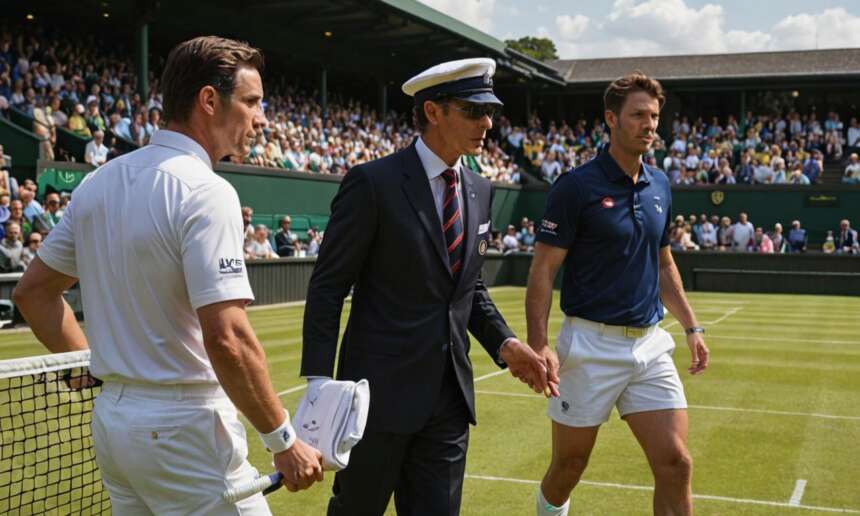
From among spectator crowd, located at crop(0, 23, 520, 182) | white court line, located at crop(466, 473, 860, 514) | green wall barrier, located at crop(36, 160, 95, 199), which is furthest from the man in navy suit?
white court line, located at crop(466, 473, 860, 514)

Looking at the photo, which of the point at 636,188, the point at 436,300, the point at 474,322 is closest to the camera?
the point at 436,300

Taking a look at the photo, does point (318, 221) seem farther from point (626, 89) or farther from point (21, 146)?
point (626, 89)

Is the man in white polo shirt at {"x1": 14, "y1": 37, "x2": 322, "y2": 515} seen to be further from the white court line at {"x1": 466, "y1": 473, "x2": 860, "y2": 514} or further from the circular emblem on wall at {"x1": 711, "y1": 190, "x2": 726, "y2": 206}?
the circular emblem on wall at {"x1": 711, "y1": 190, "x2": 726, "y2": 206}

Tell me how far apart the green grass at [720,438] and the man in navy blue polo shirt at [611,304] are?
5.32 feet

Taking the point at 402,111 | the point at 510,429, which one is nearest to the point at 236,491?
the point at 510,429

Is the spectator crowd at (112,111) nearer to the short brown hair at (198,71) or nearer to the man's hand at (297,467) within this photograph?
the short brown hair at (198,71)

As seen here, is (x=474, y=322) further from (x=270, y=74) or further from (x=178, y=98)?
(x=270, y=74)

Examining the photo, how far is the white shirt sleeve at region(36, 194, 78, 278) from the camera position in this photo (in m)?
3.36

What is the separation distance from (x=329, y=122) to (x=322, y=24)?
12.6ft

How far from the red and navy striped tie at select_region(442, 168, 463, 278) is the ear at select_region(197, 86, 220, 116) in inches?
52.9

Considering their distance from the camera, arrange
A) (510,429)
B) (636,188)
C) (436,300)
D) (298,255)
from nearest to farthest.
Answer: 1. (436,300)
2. (636,188)
3. (510,429)
4. (298,255)

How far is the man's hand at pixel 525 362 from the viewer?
446 cm

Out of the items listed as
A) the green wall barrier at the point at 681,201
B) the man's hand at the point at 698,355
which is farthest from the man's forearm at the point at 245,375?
the green wall barrier at the point at 681,201

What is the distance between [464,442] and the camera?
4285 millimetres
